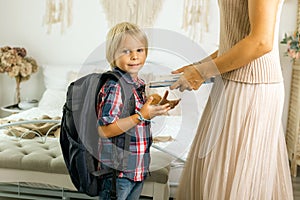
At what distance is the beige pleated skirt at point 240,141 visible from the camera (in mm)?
1216

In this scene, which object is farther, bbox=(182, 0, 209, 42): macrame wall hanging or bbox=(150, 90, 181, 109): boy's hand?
bbox=(182, 0, 209, 42): macrame wall hanging

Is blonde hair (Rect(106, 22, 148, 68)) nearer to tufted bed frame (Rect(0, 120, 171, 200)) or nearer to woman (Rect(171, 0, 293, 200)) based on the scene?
woman (Rect(171, 0, 293, 200))

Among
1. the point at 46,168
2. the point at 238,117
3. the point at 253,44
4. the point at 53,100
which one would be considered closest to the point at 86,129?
the point at 238,117

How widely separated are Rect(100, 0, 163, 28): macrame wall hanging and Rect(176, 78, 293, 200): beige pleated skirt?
2.47 m

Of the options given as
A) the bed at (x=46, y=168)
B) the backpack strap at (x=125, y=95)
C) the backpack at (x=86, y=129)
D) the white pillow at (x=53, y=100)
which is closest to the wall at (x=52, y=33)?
the white pillow at (x=53, y=100)

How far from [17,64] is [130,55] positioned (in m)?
2.59

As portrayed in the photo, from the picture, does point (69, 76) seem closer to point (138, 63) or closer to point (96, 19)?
point (96, 19)

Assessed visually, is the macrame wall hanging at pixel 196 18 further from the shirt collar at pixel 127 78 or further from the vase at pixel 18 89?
the shirt collar at pixel 127 78

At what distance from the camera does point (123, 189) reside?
1368 millimetres

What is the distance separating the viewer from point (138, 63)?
4.22 ft

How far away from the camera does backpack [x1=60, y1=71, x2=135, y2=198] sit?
4.24 feet

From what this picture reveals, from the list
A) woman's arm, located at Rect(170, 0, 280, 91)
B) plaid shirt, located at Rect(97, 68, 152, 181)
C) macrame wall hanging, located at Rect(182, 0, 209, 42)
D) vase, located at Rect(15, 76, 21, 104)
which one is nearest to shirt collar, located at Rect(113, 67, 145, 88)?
plaid shirt, located at Rect(97, 68, 152, 181)

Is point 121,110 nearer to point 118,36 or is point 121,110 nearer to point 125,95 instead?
point 125,95

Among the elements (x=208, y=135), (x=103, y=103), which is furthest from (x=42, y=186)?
(x=208, y=135)
